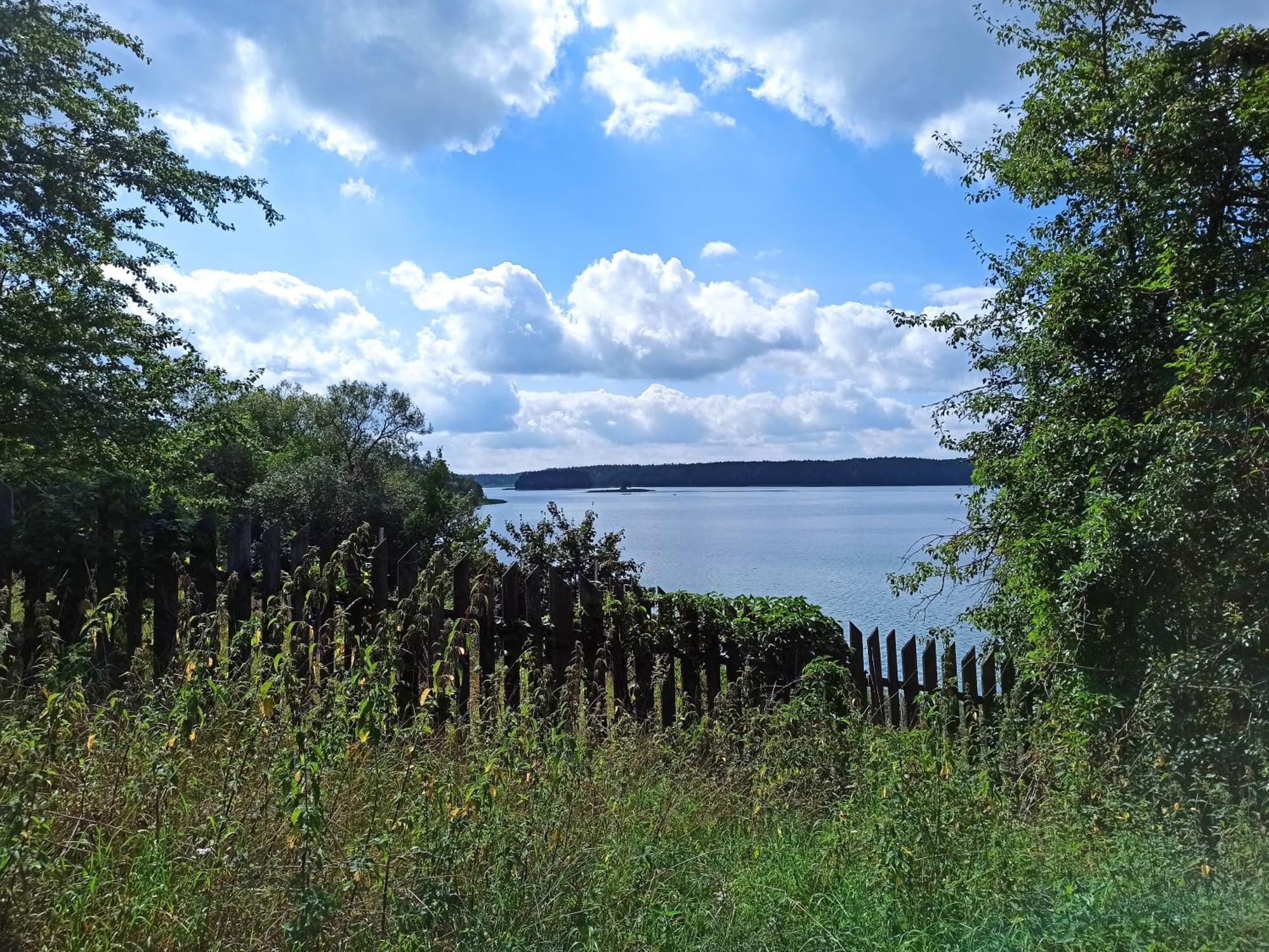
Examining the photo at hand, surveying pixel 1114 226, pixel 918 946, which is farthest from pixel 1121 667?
pixel 1114 226

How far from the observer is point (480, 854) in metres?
3.46

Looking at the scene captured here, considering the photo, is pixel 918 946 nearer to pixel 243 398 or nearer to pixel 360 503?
pixel 360 503

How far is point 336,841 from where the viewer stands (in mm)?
3377

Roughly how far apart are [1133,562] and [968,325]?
14.5 feet

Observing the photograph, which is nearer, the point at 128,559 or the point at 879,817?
the point at 879,817

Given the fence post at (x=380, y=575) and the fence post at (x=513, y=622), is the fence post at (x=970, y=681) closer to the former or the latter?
the fence post at (x=513, y=622)

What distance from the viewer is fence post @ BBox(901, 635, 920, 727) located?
8.02 m

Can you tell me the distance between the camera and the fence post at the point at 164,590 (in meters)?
5.22

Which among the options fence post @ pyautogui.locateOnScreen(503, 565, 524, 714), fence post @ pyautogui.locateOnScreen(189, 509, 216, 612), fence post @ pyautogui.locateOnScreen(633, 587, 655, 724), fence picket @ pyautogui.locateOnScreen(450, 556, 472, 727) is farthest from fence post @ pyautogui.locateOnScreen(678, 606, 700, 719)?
fence post @ pyautogui.locateOnScreen(189, 509, 216, 612)

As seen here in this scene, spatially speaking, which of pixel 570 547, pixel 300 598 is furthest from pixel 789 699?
pixel 570 547

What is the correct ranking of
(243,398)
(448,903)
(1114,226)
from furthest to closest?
(243,398)
(1114,226)
(448,903)

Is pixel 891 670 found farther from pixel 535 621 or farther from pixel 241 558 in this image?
pixel 241 558

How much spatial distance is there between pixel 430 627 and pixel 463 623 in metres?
0.23

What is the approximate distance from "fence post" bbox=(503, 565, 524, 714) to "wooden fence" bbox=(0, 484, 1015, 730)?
12 mm
